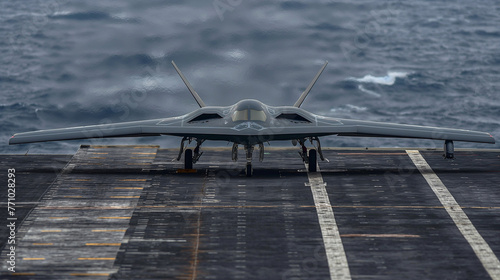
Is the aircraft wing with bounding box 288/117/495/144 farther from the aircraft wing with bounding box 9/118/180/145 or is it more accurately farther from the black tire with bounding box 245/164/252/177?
the aircraft wing with bounding box 9/118/180/145

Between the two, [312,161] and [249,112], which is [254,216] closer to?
[249,112]

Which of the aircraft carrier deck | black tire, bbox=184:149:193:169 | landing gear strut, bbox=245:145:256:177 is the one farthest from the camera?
black tire, bbox=184:149:193:169

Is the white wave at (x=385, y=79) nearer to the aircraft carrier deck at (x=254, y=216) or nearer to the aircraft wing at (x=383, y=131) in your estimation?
the aircraft carrier deck at (x=254, y=216)

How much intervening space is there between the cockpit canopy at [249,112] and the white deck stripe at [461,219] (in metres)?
11.5

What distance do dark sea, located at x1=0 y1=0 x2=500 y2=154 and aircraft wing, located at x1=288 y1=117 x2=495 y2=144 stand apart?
96.0ft

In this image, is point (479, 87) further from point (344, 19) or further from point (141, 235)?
point (141, 235)

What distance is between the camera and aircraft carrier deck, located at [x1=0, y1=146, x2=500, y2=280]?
42.4 metres

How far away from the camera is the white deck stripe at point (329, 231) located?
42.0 metres

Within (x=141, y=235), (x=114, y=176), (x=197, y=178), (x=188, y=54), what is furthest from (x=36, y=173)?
(x=188, y=54)

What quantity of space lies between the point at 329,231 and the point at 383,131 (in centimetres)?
1239

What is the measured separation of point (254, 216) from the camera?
4962 centimetres

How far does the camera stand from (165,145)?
86500 mm

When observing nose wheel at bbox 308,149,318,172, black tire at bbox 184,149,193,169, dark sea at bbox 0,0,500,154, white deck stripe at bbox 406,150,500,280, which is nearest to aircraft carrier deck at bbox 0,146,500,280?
white deck stripe at bbox 406,150,500,280

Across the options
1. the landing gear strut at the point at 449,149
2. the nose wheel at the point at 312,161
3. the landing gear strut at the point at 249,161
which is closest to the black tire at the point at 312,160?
the nose wheel at the point at 312,161
